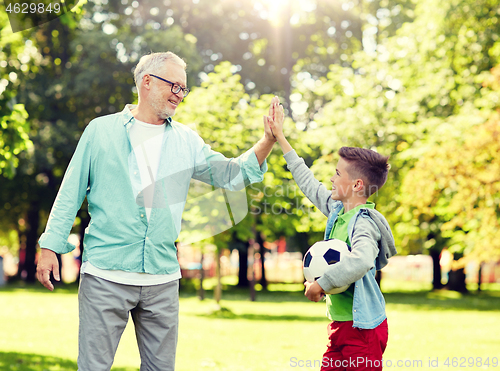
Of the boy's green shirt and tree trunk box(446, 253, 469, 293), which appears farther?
tree trunk box(446, 253, 469, 293)

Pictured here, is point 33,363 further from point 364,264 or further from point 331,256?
point 364,264

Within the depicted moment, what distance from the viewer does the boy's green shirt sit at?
10.9 ft

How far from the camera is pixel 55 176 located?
2692 centimetres

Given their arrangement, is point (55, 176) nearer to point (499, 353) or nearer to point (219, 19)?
point (219, 19)

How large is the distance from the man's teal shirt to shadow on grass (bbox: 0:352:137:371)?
4.55 metres

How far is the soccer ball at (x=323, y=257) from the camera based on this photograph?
10.6 ft

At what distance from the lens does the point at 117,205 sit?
3.17m

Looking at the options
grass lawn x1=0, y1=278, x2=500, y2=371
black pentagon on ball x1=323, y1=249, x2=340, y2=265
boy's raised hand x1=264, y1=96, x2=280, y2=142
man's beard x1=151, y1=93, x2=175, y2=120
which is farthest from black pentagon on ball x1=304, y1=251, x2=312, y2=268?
grass lawn x1=0, y1=278, x2=500, y2=371

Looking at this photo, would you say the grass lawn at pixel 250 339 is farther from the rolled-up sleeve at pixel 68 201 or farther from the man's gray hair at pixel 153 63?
the man's gray hair at pixel 153 63

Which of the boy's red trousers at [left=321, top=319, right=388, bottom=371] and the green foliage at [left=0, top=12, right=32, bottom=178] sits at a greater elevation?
the green foliage at [left=0, top=12, right=32, bottom=178]

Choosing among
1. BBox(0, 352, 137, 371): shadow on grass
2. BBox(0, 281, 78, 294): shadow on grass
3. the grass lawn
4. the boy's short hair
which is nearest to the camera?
the boy's short hair

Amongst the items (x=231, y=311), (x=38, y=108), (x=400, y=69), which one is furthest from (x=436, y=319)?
(x=38, y=108)

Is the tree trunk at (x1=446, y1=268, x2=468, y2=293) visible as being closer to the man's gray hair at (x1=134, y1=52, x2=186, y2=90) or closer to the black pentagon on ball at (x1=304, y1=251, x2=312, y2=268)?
the black pentagon on ball at (x1=304, y1=251, x2=312, y2=268)

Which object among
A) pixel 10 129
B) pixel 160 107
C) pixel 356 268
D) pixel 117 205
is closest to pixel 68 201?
pixel 117 205
